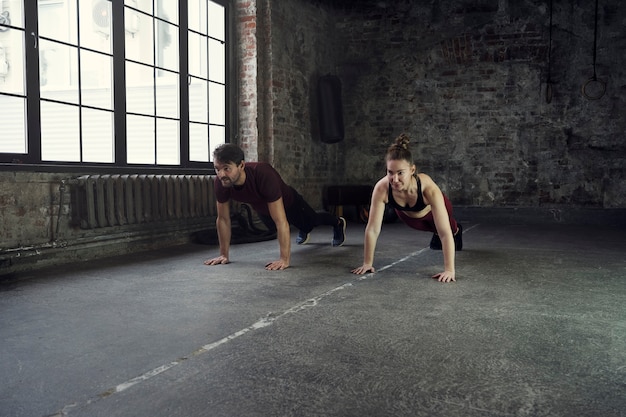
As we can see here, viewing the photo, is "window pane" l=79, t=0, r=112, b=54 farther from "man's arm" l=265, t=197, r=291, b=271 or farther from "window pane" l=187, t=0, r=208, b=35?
"man's arm" l=265, t=197, r=291, b=271

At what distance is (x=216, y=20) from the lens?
276 inches

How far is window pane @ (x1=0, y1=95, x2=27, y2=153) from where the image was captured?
4355mm

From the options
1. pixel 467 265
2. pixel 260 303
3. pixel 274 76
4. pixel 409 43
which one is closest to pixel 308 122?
pixel 274 76

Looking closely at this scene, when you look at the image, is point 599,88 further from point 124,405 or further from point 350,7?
point 124,405

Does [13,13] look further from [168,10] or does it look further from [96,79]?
[168,10]

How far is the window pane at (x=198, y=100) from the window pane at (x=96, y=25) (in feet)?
4.34

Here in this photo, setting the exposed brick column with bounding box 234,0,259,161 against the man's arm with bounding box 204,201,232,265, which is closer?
the man's arm with bounding box 204,201,232,265

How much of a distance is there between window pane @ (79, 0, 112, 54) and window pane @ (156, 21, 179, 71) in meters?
0.71

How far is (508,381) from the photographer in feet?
6.13

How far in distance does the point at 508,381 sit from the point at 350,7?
28.0 feet

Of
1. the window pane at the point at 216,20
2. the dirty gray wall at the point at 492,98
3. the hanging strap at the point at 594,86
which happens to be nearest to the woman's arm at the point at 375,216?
the window pane at the point at 216,20

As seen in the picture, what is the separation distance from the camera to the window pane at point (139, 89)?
18.3ft

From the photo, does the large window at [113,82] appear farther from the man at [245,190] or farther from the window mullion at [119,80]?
the man at [245,190]

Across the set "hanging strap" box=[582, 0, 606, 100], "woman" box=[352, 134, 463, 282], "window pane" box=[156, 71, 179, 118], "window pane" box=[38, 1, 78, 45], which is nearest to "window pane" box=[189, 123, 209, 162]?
"window pane" box=[156, 71, 179, 118]
